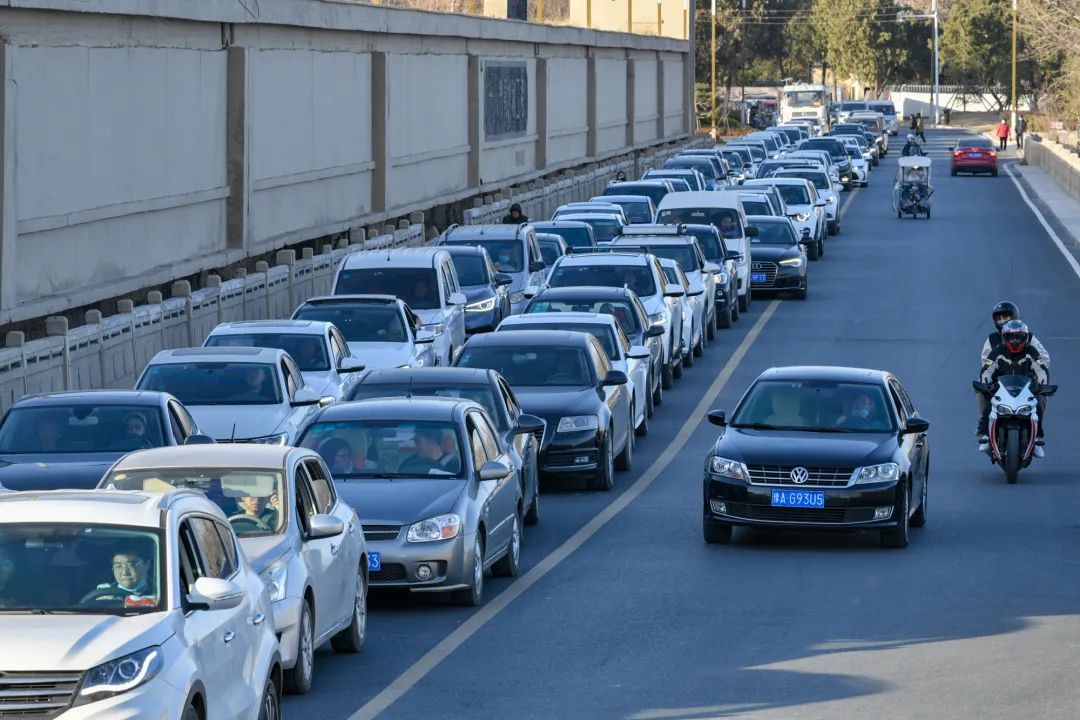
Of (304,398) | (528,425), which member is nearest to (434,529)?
(528,425)

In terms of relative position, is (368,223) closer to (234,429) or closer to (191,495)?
(234,429)

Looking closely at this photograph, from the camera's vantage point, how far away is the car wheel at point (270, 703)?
10407 millimetres

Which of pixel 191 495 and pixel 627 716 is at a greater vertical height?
pixel 191 495

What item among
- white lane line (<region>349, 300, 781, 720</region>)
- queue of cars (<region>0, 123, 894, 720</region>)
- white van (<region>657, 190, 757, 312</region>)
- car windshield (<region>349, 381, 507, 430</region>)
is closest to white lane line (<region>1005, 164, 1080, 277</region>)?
white van (<region>657, 190, 757, 312</region>)

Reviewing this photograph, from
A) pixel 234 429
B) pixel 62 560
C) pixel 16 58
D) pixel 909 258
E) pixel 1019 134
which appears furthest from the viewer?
pixel 1019 134

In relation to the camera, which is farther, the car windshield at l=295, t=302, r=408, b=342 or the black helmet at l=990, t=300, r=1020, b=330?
the car windshield at l=295, t=302, r=408, b=342

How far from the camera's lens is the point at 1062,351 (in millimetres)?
34344

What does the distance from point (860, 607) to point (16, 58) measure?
50.7ft

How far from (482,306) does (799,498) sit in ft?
47.6

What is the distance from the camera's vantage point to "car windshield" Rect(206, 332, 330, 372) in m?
23.7

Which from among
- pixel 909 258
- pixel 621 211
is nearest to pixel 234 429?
pixel 621 211

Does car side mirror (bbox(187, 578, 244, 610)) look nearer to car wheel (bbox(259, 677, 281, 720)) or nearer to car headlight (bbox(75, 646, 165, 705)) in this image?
A: car headlight (bbox(75, 646, 165, 705))

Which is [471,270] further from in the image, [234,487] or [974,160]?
[974,160]

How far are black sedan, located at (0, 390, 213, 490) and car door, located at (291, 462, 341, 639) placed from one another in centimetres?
384
